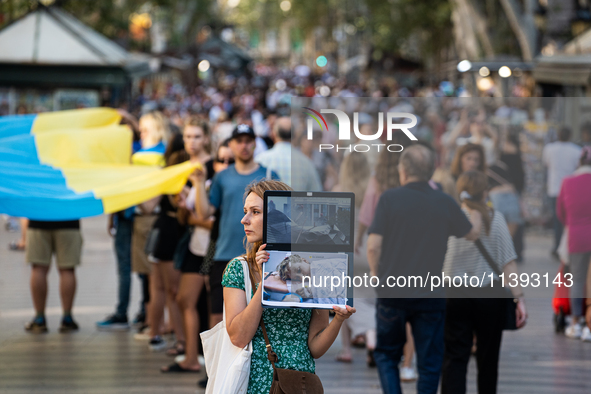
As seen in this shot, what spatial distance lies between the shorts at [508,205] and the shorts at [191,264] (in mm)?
2345

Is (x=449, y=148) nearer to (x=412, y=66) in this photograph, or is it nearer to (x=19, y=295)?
(x=19, y=295)

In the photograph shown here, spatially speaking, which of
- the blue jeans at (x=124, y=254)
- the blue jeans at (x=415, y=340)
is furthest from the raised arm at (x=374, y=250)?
the blue jeans at (x=124, y=254)

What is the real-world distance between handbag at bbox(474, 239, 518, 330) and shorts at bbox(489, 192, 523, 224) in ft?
1.07

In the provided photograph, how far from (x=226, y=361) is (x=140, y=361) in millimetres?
3708

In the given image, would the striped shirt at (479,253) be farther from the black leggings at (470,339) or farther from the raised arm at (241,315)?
the raised arm at (241,315)

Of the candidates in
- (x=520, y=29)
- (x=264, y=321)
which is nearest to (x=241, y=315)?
(x=264, y=321)

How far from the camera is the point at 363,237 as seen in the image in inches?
217

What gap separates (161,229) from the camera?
260 inches

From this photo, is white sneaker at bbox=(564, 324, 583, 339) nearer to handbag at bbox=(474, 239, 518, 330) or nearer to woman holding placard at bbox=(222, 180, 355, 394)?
handbag at bbox=(474, 239, 518, 330)

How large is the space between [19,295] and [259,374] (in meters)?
6.69

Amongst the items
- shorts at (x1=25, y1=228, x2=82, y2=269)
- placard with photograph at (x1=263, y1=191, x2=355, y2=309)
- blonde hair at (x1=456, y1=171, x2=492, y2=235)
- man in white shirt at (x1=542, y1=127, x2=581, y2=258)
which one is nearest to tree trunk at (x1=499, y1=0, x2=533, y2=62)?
man in white shirt at (x1=542, y1=127, x2=581, y2=258)

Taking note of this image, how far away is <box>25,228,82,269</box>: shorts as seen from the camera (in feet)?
24.5

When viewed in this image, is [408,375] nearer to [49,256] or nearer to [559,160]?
[559,160]

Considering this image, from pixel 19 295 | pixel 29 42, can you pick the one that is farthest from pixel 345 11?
pixel 19 295
